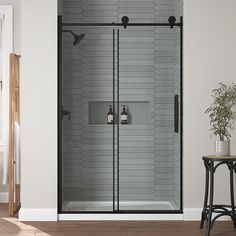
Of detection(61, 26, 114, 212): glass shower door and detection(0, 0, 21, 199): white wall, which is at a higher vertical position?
detection(0, 0, 21, 199): white wall

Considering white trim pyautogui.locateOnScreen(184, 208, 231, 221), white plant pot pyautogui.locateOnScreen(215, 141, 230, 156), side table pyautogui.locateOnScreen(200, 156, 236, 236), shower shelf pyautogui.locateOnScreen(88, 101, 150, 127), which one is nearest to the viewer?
side table pyautogui.locateOnScreen(200, 156, 236, 236)

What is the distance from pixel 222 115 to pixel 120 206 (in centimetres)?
144

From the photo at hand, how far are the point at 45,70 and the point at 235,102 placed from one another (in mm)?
1945

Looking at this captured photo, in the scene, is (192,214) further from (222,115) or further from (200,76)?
(200,76)

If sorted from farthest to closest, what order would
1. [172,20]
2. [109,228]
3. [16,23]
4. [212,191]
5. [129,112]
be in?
1. [16,23]
2. [129,112]
3. [172,20]
4. [109,228]
5. [212,191]

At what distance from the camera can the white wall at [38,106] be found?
18.5 ft

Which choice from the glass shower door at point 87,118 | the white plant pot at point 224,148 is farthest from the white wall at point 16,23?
the white plant pot at point 224,148

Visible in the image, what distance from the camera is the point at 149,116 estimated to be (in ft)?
20.1

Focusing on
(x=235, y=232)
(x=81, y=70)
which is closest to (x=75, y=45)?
(x=81, y=70)

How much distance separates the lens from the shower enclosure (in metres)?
5.90

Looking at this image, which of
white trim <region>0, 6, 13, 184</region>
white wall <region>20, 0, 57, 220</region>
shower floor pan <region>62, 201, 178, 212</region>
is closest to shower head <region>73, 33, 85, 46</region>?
white wall <region>20, 0, 57, 220</region>

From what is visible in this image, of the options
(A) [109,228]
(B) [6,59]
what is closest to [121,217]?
(A) [109,228]

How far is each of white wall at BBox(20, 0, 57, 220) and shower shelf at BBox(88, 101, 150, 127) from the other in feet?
2.14

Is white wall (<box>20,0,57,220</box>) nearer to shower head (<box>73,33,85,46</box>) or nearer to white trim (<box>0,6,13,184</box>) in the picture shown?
shower head (<box>73,33,85,46</box>)
